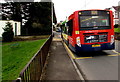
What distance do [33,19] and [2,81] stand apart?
84.2 ft

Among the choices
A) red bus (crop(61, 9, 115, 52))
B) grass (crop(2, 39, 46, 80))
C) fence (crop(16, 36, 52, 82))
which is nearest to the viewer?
fence (crop(16, 36, 52, 82))

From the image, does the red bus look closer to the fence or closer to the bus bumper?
the bus bumper

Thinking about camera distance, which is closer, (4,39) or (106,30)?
(106,30)

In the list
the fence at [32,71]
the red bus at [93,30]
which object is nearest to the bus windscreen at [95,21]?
the red bus at [93,30]

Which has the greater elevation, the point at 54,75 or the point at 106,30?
the point at 106,30

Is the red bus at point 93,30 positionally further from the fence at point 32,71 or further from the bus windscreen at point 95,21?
the fence at point 32,71

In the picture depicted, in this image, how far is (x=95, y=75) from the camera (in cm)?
494

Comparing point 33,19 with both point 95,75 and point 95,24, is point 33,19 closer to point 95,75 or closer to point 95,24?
point 95,24

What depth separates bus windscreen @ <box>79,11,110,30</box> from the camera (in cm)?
792

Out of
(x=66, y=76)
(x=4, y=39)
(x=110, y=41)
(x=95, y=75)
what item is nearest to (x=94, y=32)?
(x=110, y=41)

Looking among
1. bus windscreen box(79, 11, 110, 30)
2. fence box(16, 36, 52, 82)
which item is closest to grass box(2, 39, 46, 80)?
fence box(16, 36, 52, 82)

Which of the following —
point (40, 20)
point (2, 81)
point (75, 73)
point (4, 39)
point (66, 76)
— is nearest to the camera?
point (66, 76)

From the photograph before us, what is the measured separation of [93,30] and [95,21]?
64 cm

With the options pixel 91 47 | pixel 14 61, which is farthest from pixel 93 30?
pixel 14 61
